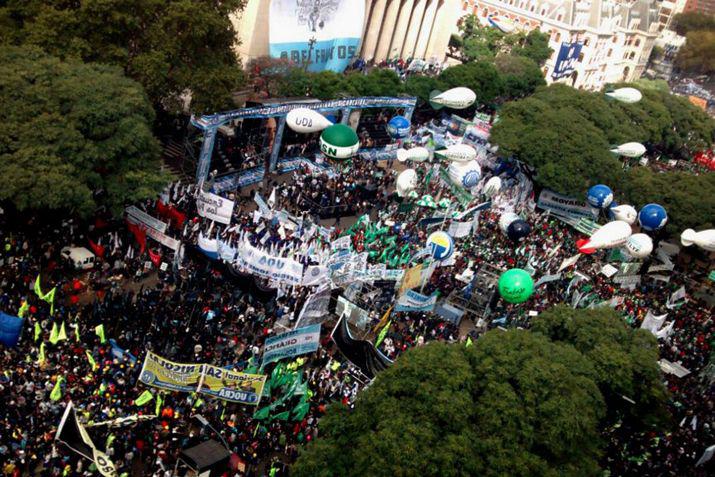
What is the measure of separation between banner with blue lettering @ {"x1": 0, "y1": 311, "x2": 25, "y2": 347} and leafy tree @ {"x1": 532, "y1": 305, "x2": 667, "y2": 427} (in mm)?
16638

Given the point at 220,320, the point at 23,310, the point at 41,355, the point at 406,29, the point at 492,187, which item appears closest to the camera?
the point at 41,355

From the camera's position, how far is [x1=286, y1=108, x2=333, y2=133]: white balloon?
39.4m

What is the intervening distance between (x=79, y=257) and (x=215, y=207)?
18.9 ft

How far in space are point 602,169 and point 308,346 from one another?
1172 inches

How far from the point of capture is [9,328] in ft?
67.4

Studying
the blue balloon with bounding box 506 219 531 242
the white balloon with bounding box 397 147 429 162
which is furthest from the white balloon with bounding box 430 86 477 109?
the blue balloon with bounding box 506 219 531 242

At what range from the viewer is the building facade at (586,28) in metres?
86.2

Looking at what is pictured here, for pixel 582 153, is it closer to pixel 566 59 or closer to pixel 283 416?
pixel 283 416

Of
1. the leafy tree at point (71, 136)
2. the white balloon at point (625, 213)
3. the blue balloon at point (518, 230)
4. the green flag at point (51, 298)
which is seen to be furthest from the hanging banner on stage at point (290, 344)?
the white balloon at point (625, 213)

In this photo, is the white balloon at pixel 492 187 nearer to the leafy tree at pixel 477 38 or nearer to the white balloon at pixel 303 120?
the white balloon at pixel 303 120

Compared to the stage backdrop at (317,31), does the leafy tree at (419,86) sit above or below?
A: below

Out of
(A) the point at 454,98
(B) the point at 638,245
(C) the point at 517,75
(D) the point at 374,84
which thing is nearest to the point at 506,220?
(B) the point at 638,245

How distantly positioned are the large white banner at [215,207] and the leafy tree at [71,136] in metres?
1.82

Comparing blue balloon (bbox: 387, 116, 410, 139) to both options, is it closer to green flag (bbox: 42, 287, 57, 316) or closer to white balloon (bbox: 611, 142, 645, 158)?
white balloon (bbox: 611, 142, 645, 158)
